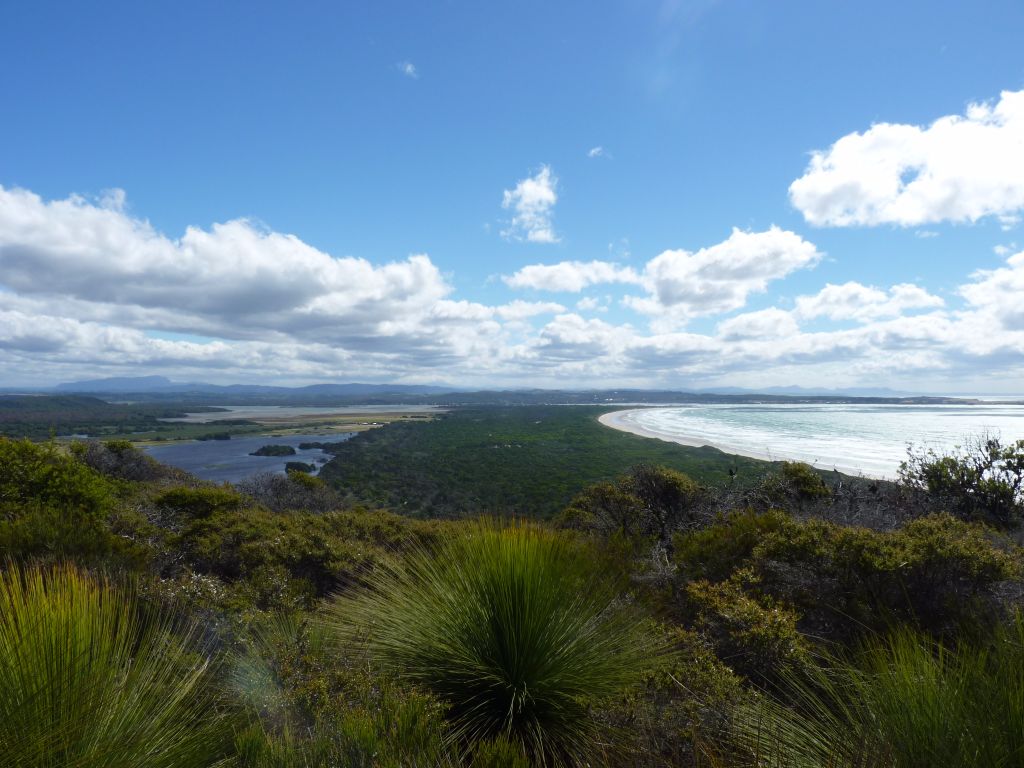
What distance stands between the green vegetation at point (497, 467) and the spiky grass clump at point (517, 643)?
11.5m

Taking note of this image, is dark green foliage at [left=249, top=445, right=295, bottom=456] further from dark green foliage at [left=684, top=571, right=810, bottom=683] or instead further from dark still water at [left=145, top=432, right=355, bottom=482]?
dark green foliage at [left=684, top=571, right=810, bottom=683]

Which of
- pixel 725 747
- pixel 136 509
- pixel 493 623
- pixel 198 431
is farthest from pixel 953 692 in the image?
pixel 198 431

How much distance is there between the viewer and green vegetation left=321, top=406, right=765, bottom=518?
28.4 meters

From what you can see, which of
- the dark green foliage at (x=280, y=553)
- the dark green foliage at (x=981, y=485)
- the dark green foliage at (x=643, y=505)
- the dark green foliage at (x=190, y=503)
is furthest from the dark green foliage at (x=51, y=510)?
the dark green foliage at (x=981, y=485)

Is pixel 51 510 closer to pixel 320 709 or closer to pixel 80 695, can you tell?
pixel 320 709

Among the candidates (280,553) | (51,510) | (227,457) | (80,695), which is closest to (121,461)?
(51,510)

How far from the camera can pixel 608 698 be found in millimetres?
3406

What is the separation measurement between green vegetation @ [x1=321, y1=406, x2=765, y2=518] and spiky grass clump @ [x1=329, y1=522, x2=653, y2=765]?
1146cm

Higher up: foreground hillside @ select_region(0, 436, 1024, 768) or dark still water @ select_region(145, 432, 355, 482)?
foreground hillside @ select_region(0, 436, 1024, 768)

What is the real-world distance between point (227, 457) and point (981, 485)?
51.8 meters

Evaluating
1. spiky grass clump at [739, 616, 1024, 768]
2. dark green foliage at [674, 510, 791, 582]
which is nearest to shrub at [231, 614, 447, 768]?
spiky grass clump at [739, 616, 1024, 768]

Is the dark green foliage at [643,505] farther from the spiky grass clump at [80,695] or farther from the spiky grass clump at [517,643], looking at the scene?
the spiky grass clump at [80,695]

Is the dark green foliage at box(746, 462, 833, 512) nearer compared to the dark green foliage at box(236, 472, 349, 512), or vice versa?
the dark green foliage at box(746, 462, 833, 512)

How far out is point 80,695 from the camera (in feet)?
6.26
